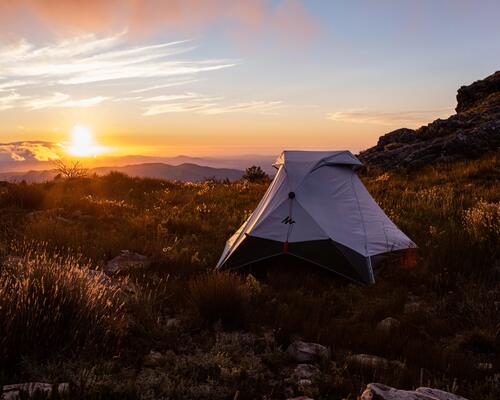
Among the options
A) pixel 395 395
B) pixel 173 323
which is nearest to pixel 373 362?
pixel 395 395

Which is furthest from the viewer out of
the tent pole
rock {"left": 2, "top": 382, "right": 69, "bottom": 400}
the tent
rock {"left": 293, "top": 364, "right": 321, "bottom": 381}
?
the tent

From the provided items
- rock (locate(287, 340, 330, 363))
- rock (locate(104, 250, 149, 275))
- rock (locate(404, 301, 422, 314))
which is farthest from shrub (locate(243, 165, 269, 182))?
rock (locate(287, 340, 330, 363))

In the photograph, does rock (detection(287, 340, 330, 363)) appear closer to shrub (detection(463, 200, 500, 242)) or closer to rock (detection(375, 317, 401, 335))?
rock (detection(375, 317, 401, 335))

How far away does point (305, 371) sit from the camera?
455cm

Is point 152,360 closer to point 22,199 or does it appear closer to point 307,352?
point 307,352

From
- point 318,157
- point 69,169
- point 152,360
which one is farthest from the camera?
point 69,169

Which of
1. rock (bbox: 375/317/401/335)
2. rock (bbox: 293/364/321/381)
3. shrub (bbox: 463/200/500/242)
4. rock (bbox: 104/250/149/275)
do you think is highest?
shrub (bbox: 463/200/500/242)

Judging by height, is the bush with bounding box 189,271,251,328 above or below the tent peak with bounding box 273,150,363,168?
below

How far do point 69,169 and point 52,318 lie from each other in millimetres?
17963

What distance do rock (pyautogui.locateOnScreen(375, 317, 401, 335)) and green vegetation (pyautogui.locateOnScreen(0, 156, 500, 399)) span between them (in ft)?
0.17

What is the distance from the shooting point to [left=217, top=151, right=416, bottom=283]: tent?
7.70m

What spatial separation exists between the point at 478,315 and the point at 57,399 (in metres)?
5.18

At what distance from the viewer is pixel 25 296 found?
14.1ft

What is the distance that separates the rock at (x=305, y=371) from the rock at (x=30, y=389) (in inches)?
84.7
